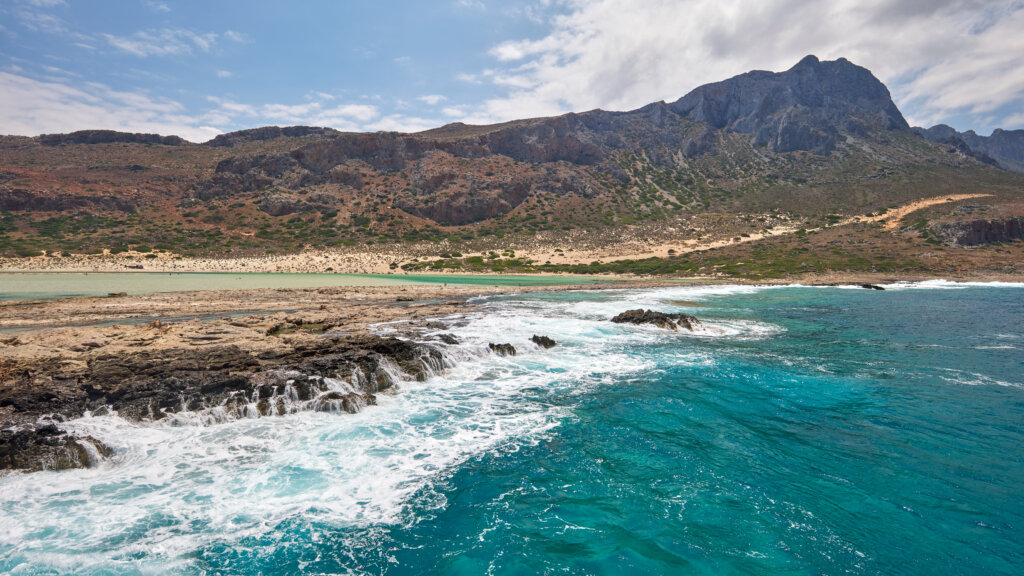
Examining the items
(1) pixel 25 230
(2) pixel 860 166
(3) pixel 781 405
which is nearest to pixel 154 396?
(3) pixel 781 405

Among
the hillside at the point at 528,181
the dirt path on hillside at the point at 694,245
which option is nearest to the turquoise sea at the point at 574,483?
the dirt path on hillside at the point at 694,245

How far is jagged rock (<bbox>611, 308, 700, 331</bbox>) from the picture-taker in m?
23.0

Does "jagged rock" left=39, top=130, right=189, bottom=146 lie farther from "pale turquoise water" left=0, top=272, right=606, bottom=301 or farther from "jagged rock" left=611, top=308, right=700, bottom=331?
"jagged rock" left=611, top=308, right=700, bottom=331

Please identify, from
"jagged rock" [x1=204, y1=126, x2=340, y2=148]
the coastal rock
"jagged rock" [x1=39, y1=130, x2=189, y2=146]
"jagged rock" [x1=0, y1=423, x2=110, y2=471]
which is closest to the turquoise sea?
"jagged rock" [x1=0, y1=423, x2=110, y2=471]

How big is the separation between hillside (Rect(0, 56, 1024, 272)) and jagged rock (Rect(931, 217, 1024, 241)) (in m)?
0.41

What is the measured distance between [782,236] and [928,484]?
235ft

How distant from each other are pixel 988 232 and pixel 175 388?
84.8 meters

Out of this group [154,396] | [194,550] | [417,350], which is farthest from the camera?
[417,350]

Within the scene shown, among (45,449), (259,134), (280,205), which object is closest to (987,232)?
(45,449)

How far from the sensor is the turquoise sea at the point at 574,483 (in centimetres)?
600

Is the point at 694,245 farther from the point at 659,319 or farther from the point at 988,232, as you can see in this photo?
the point at 659,319

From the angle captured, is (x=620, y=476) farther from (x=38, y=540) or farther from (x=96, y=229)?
(x=96, y=229)

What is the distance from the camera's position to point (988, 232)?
5688 cm

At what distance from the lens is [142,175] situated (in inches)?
3728
